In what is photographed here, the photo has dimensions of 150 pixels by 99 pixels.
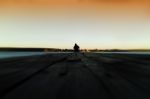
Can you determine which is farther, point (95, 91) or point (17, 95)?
point (95, 91)

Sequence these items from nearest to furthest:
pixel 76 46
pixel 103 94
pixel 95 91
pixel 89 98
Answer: pixel 89 98 → pixel 103 94 → pixel 95 91 → pixel 76 46

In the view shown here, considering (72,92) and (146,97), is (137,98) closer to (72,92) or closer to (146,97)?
(146,97)

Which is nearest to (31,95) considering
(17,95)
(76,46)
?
(17,95)

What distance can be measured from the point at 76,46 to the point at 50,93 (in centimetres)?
8128

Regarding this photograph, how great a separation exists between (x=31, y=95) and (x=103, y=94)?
6.63 ft

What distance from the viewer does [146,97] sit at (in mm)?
6504

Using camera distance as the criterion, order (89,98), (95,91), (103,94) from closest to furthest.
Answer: (89,98) → (103,94) → (95,91)

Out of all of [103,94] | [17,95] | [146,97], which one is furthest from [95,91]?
[17,95]

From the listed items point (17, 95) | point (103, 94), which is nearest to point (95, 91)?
point (103, 94)

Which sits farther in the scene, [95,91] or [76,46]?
[76,46]

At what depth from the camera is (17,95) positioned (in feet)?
22.0

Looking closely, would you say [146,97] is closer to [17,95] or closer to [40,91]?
[40,91]

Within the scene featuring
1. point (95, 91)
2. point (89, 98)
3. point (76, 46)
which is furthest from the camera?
point (76, 46)

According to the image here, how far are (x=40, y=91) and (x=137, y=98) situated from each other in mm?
2846
